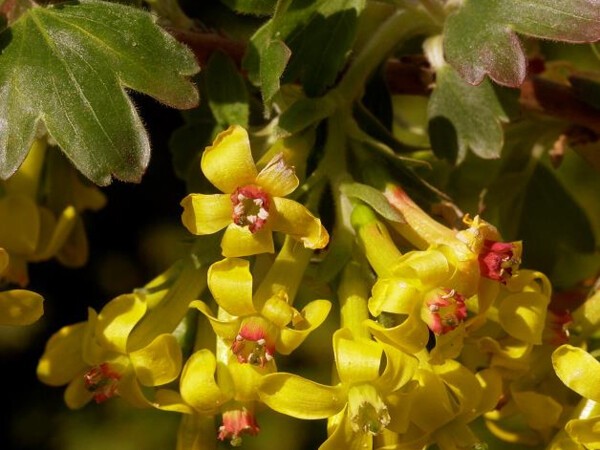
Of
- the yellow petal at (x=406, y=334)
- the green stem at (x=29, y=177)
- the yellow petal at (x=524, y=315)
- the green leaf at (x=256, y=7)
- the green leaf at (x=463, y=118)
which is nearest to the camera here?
the yellow petal at (x=406, y=334)

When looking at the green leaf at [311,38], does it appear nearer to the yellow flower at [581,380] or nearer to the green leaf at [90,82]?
the green leaf at [90,82]

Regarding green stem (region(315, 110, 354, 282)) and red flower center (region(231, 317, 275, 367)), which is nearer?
red flower center (region(231, 317, 275, 367))

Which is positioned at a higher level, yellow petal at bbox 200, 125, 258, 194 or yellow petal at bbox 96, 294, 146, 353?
yellow petal at bbox 200, 125, 258, 194

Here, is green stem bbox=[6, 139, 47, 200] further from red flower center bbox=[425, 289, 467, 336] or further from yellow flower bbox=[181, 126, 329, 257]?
red flower center bbox=[425, 289, 467, 336]

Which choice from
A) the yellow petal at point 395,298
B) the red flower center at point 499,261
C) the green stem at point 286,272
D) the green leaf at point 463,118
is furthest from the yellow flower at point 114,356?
the green leaf at point 463,118

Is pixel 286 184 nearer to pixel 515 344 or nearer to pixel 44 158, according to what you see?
pixel 515 344

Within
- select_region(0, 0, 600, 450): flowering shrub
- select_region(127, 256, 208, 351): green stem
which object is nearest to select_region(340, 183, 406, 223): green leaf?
select_region(0, 0, 600, 450): flowering shrub
